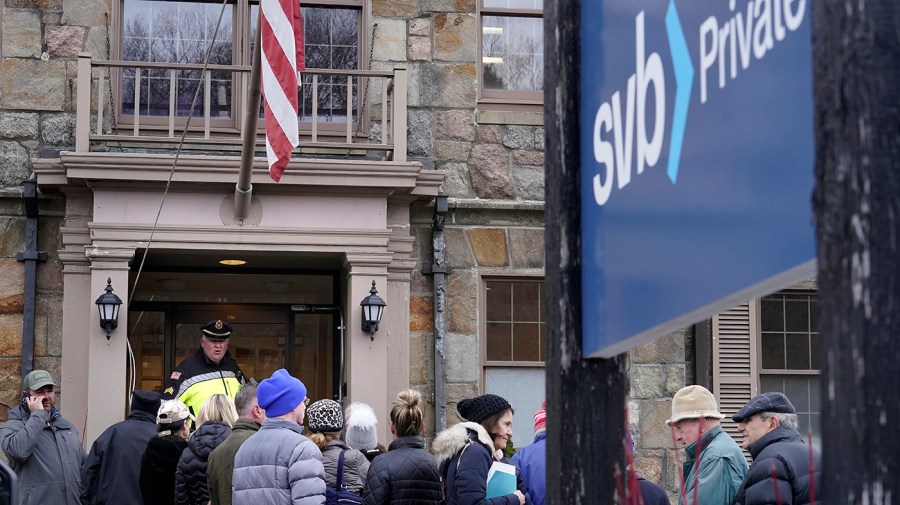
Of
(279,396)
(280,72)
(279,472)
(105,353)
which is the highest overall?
(280,72)

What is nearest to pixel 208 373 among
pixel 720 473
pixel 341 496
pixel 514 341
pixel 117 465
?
pixel 117 465

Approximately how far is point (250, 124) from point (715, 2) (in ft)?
25.7

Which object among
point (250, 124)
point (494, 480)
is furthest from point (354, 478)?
point (250, 124)

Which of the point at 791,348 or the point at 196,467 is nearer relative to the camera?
the point at 196,467

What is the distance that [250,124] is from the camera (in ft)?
30.0

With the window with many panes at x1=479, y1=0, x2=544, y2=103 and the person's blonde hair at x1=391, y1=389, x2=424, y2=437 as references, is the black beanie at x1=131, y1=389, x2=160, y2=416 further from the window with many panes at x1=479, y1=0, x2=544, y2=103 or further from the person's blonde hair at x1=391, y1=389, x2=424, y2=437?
the window with many panes at x1=479, y1=0, x2=544, y2=103

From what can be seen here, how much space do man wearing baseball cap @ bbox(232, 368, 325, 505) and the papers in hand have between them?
0.90 meters

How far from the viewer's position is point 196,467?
7.29 metres

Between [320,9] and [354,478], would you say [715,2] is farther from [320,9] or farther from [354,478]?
[320,9]

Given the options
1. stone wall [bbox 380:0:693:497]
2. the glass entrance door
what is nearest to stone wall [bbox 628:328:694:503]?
stone wall [bbox 380:0:693:497]

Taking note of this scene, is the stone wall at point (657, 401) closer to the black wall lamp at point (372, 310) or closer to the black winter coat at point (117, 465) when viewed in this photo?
the black wall lamp at point (372, 310)

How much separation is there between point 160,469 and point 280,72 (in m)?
2.78

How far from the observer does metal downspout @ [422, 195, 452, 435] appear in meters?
A: 11.1

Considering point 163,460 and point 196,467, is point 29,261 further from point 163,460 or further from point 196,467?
point 196,467
